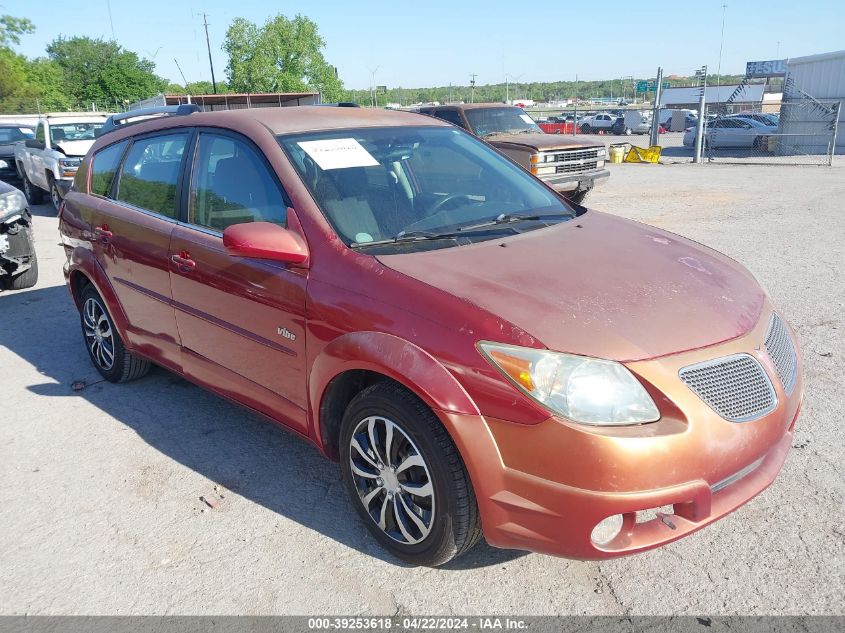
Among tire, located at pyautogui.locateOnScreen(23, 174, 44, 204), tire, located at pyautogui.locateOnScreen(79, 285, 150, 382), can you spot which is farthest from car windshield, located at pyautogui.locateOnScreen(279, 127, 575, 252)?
tire, located at pyautogui.locateOnScreen(23, 174, 44, 204)

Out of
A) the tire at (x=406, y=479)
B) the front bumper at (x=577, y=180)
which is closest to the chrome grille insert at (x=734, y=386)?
the tire at (x=406, y=479)

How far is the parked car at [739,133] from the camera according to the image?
2546 cm

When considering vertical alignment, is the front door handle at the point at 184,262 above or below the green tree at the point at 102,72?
below

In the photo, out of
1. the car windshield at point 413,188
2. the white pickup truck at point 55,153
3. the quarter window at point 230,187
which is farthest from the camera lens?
the white pickup truck at point 55,153

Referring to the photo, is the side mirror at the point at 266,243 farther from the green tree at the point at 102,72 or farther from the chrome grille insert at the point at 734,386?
the green tree at the point at 102,72

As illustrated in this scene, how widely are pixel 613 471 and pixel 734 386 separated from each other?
0.62 metres

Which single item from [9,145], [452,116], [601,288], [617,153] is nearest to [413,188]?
[601,288]

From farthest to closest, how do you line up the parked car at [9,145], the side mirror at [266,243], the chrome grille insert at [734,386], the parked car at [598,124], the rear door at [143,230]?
the parked car at [598,124], the parked car at [9,145], the rear door at [143,230], the side mirror at [266,243], the chrome grille insert at [734,386]

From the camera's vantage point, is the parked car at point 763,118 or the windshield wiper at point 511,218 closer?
the windshield wiper at point 511,218

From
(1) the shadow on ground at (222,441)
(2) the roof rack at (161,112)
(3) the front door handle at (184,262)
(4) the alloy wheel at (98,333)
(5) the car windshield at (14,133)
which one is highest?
(2) the roof rack at (161,112)

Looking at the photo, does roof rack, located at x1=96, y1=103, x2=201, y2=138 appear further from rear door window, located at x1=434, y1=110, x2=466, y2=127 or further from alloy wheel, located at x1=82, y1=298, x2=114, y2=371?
rear door window, located at x1=434, y1=110, x2=466, y2=127

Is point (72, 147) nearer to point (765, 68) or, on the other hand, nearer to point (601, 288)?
point (601, 288)

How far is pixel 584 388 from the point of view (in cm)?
229

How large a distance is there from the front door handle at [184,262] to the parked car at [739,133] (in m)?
25.0
